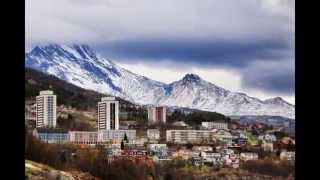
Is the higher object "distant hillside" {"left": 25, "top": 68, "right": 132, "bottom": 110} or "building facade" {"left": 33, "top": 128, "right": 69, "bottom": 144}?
"distant hillside" {"left": 25, "top": 68, "right": 132, "bottom": 110}

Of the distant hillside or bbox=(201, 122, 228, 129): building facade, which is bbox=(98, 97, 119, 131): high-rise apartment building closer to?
the distant hillside

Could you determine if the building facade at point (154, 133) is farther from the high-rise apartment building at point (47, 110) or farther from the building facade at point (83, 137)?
the high-rise apartment building at point (47, 110)

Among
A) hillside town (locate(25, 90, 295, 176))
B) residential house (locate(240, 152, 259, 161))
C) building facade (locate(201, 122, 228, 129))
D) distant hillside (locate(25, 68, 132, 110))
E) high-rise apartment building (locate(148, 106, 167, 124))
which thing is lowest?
residential house (locate(240, 152, 259, 161))

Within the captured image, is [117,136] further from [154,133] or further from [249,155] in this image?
[249,155]

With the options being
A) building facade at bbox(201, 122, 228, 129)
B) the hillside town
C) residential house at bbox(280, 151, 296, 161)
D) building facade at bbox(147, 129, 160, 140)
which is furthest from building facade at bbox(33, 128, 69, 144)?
residential house at bbox(280, 151, 296, 161)

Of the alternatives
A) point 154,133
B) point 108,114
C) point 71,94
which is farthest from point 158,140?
point 71,94

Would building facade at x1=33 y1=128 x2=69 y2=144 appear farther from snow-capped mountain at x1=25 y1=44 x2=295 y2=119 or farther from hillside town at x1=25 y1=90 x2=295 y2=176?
snow-capped mountain at x1=25 y1=44 x2=295 y2=119

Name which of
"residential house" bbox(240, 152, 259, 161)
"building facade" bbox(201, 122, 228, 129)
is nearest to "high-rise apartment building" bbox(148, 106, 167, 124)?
"building facade" bbox(201, 122, 228, 129)

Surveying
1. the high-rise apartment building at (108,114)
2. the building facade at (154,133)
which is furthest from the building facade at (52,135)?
the building facade at (154,133)
